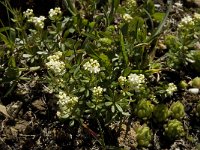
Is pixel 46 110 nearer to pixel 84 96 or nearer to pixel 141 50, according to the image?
pixel 84 96

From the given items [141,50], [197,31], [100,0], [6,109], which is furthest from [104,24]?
[6,109]

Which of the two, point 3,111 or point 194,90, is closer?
point 3,111

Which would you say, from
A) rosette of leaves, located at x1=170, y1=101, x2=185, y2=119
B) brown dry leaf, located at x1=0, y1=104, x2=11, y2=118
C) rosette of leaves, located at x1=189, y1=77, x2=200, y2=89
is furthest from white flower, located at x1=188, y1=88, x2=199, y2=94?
brown dry leaf, located at x1=0, y1=104, x2=11, y2=118

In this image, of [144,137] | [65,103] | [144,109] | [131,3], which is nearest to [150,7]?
[131,3]

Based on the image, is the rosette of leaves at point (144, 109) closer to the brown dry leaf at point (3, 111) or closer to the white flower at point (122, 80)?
the white flower at point (122, 80)

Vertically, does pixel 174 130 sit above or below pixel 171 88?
below

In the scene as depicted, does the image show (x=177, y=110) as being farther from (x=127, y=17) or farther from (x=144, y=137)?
(x=127, y=17)

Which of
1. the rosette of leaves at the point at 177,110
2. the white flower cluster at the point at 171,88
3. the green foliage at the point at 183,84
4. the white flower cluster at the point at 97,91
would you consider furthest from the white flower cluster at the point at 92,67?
the green foliage at the point at 183,84
